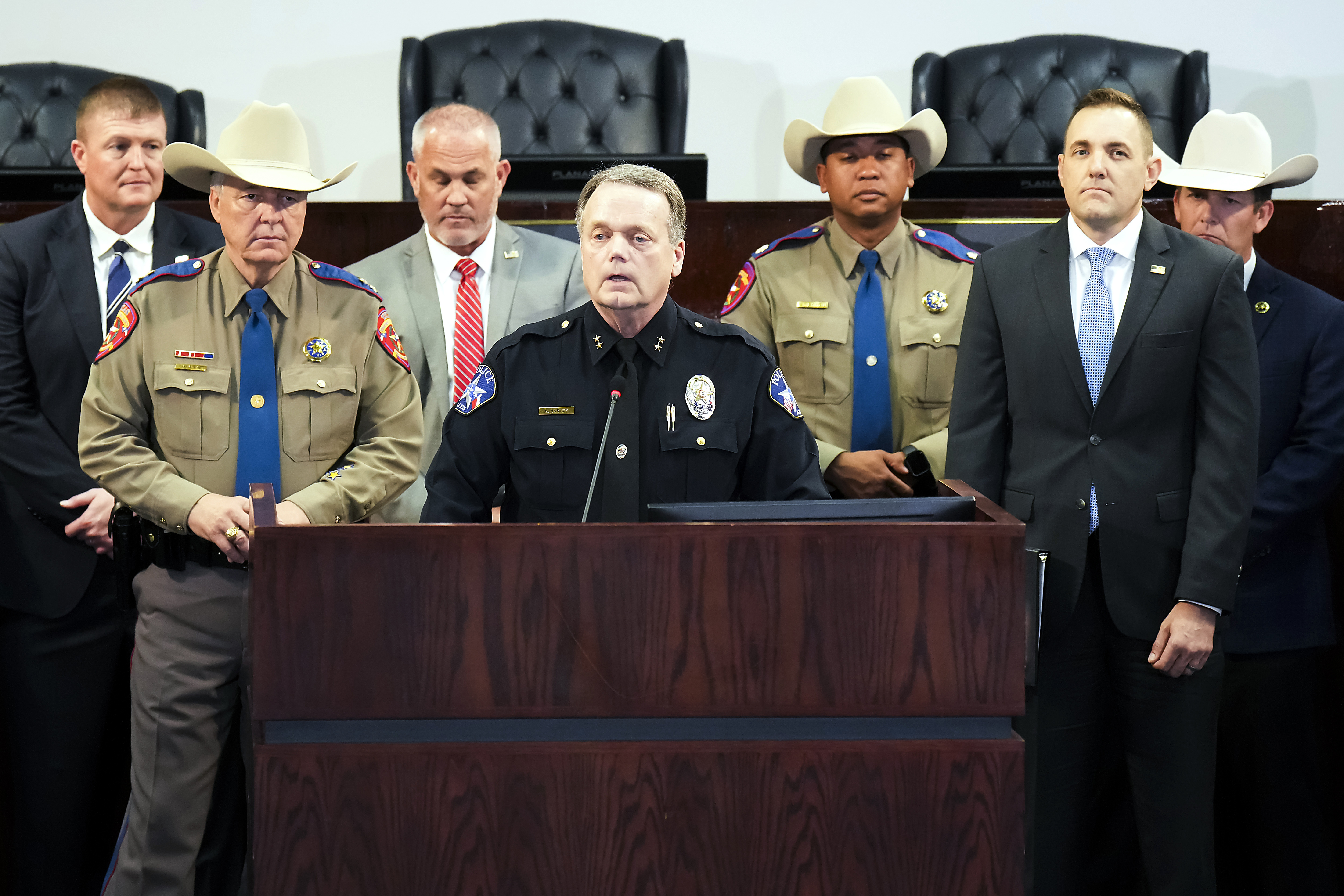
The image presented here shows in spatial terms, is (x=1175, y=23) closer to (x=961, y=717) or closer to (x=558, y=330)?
(x=558, y=330)

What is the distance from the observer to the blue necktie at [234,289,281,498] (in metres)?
2.22

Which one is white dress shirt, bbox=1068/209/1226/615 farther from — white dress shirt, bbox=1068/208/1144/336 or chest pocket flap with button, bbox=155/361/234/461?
chest pocket flap with button, bbox=155/361/234/461

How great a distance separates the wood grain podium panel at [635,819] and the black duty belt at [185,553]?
92 cm

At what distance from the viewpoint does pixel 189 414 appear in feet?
7.24

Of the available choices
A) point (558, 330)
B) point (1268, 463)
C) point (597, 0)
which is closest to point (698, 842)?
point (558, 330)

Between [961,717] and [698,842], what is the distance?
11.9 inches

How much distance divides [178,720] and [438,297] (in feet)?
3.14

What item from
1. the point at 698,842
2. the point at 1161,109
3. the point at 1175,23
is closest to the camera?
the point at 698,842

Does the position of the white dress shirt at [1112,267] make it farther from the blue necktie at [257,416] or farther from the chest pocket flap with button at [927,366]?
the blue necktie at [257,416]

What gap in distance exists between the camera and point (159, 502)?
2.10m

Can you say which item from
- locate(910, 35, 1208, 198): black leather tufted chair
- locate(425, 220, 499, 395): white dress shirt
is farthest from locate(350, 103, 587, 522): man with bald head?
locate(910, 35, 1208, 198): black leather tufted chair

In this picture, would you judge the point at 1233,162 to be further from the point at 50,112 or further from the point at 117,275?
the point at 50,112

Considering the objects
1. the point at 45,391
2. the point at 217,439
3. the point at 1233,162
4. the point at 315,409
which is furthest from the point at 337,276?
the point at 1233,162

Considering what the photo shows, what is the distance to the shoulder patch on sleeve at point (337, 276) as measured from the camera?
92.2 inches
